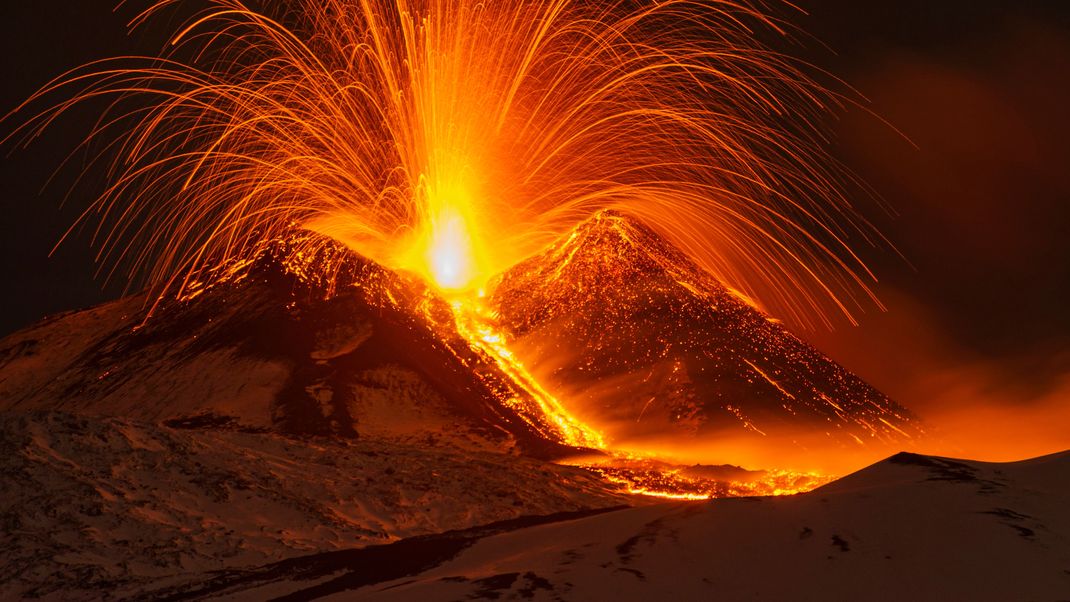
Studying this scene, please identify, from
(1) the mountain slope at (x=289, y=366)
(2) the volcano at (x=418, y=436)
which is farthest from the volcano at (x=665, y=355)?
(1) the mountain slope at (x=289, y=366)

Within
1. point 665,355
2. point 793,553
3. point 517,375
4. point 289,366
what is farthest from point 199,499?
point 665,355

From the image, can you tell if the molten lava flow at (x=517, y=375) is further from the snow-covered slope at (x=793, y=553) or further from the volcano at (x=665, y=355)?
the snow-covered slope at (x=793, y=553)

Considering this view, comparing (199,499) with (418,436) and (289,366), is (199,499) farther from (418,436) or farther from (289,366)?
(289,366)

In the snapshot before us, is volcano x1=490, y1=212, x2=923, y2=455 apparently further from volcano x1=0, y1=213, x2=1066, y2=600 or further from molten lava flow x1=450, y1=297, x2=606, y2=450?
molten lava flow x1=450, y1=297, x2=606, y2=450

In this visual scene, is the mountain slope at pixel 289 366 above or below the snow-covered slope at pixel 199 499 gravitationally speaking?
above

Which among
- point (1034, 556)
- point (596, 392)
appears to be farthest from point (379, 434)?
point (1034, 556)

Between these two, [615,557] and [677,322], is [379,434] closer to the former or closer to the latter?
[677,322]

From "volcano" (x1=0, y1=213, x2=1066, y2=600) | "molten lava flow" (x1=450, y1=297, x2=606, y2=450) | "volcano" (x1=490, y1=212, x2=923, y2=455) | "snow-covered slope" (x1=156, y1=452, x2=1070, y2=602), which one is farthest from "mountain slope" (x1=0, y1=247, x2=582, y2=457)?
"snow-covered slope" (x1=156, y1=452, x2=1070, y2=602)
